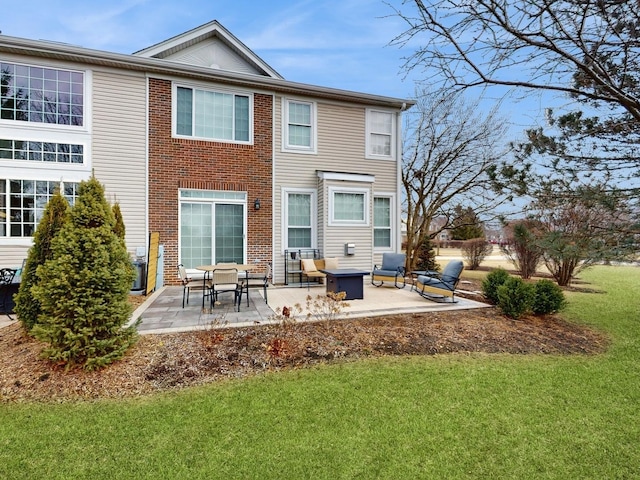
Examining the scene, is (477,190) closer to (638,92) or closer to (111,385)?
(638,92)

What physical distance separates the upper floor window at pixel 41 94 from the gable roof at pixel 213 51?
257cm

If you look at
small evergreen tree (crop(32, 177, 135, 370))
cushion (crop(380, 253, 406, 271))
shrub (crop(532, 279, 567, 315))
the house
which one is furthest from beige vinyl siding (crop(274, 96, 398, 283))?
small evergreen tree (crop(32, 177, 135, 370))

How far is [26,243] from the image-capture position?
8.38 meters

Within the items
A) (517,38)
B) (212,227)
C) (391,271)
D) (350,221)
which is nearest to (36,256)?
(212,227)

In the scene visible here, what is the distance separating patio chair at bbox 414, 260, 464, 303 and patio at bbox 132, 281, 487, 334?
0.76 ft

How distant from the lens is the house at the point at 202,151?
8.44 m

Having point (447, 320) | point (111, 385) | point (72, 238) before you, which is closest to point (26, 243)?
point (72, 238)

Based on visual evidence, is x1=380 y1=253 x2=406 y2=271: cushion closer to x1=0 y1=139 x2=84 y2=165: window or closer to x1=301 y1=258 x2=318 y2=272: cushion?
x1=301 y1=258 x2=318 y2=272: cushion

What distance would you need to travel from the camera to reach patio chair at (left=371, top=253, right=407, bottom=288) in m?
9.66

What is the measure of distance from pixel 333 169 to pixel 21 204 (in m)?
8.43

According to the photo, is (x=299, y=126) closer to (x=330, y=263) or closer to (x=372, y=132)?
(x=372, y=132)

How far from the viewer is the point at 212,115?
388 inches

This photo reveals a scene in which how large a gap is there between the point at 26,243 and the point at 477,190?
51.9 feet

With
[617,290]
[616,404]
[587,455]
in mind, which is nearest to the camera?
[587,455]
